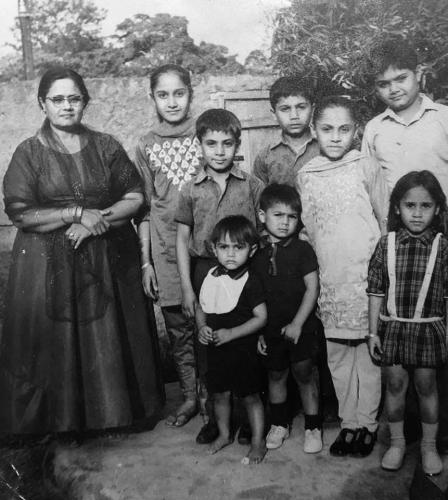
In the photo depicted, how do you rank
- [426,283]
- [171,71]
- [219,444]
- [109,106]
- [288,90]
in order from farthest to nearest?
[109,106] → [171,71] → [288,90] → [219,444] → [426,283]

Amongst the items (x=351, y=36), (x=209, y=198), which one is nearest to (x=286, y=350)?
(x=209, y=198)

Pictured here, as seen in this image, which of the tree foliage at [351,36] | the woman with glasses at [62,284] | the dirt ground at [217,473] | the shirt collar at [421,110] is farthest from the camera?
the tree foliage at [351,36]

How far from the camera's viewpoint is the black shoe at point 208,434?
3.26 meters

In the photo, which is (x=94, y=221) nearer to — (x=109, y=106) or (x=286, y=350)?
(x=286, y=350)

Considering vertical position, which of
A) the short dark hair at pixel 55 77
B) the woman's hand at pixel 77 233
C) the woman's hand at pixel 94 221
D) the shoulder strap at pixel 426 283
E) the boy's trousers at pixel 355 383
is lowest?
the boy's trousers at pixel 355 383

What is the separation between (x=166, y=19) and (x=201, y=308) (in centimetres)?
647

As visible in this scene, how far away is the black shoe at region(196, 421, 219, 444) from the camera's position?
10.7 feet

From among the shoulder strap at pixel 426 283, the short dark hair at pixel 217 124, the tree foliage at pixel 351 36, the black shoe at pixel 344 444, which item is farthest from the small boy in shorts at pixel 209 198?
the tree foliage at pixel 351 36

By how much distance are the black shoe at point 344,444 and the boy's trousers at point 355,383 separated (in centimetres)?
4

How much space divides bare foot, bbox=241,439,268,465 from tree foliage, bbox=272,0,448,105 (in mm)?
2667

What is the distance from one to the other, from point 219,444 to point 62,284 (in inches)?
48.0

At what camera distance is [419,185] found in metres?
2.80

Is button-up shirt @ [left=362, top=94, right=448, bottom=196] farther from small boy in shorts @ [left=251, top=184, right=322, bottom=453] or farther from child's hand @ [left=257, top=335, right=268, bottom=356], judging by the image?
child's hand @ [left=257, top=335, right=268, bottom=356]

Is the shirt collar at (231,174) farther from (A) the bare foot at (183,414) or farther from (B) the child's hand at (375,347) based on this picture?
(A) the bare foot at (183,414)
